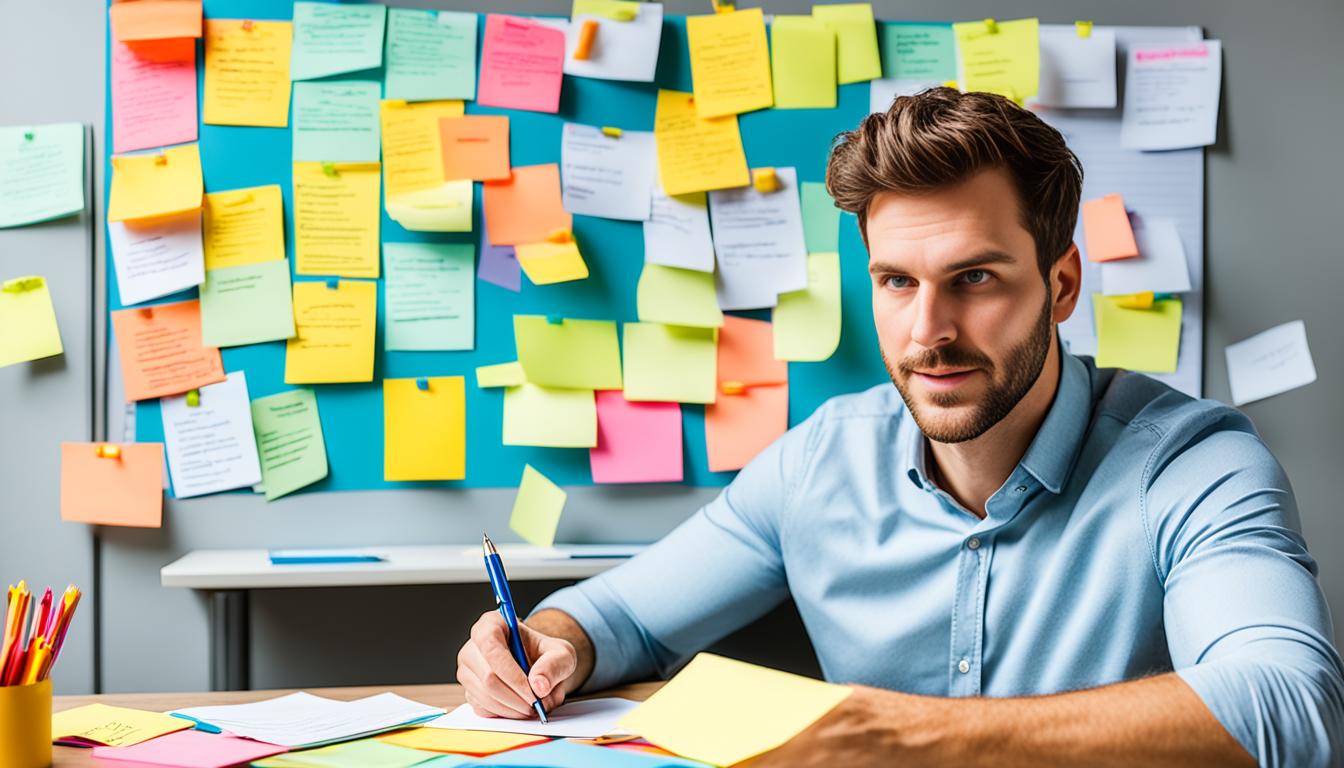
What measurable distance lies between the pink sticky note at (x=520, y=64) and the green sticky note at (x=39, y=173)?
20.8 inches

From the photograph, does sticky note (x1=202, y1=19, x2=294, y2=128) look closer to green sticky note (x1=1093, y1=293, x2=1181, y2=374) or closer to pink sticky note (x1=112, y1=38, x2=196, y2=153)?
pink sticky note (x1=112, y1=38, x2=196, y2=153)

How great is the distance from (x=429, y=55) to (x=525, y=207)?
242mm

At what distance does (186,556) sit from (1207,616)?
118 centimetres

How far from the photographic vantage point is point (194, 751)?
2.81 feet

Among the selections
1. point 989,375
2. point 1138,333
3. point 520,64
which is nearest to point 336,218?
point 520,64

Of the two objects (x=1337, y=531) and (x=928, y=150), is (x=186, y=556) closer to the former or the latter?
(x=928, y=150)

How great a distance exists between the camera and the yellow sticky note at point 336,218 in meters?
1.39

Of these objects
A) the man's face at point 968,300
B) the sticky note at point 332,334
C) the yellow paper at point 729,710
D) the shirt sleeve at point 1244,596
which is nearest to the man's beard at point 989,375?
the man's face at point 968,300

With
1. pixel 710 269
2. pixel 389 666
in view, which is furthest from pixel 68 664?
pixel 710 269

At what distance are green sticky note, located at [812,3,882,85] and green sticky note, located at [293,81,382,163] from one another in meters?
0.64

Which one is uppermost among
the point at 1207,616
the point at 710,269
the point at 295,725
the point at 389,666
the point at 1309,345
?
the point at 710,269

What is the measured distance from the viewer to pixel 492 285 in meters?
1.43

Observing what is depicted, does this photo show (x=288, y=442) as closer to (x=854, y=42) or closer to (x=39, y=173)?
(x=39, y=173)

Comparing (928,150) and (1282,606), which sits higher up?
(928,150)
